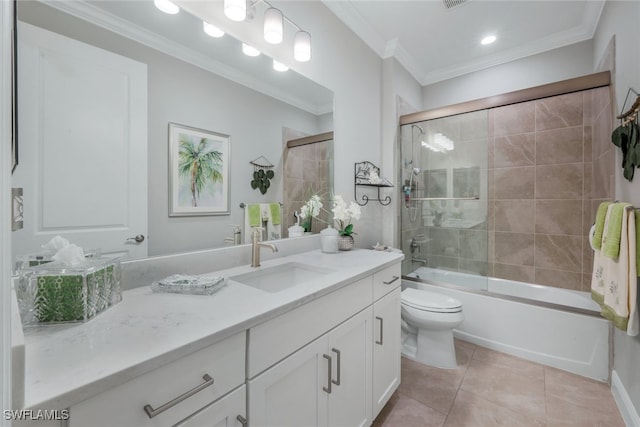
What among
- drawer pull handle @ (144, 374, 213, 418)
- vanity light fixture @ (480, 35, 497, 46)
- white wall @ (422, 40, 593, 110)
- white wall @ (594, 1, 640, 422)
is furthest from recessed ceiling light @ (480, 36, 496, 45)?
drawer pull handle @ (144, 374, 213, 418)

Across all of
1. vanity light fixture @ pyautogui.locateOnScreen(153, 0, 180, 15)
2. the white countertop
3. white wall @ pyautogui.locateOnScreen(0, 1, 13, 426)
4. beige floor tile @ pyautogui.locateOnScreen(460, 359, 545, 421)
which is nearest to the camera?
white wall @ pyautogui.locateOnScreen(0, 1, 13, 426)

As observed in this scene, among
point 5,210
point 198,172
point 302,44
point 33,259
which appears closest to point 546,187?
point 302,44

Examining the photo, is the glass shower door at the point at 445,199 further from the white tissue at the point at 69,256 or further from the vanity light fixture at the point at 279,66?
the white tissue at the point at 69,256

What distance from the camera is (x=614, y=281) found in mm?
1373

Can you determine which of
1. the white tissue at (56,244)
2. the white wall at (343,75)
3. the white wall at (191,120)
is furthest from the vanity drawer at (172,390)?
the white wall at (343,75)

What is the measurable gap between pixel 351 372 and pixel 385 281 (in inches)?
19.2

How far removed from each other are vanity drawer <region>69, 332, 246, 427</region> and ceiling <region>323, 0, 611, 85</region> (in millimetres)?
2228

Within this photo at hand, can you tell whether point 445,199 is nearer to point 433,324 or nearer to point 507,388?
point 433,324

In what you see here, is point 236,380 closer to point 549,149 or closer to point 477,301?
point 477,301

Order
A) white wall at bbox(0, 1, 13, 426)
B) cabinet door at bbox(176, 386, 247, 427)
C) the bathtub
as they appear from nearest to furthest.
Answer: white wall at bbox(0, 1, 13, 426) < cabinet door at bbox(176, 386, 247, 427) < the bathtub

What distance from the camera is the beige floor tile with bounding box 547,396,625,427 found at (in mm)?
1461

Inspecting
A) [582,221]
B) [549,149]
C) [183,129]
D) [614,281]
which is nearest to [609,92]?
[549,149]

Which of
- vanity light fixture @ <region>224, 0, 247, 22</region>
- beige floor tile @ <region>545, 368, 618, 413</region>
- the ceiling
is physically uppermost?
the ceiling

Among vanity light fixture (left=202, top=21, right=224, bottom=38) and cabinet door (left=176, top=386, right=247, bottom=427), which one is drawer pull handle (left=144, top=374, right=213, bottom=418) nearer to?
cabinet door (left=176, top=386, right=247, bottom=427)
